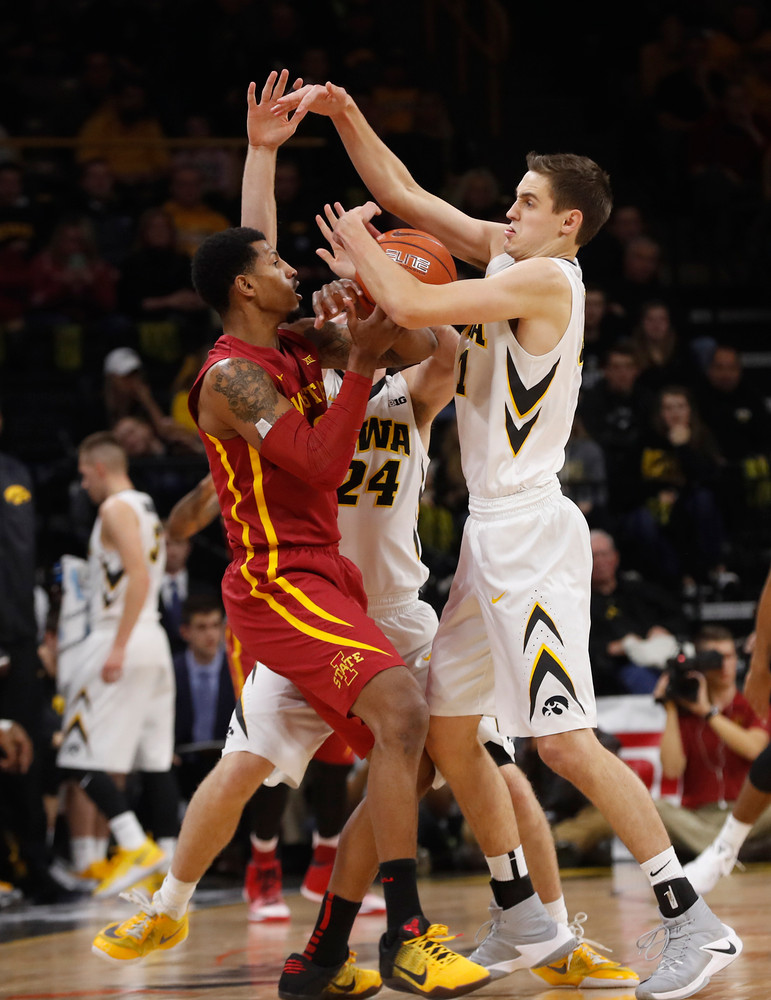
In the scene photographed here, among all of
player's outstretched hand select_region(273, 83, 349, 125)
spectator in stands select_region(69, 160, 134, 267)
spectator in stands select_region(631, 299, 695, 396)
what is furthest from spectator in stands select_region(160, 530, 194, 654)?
player's outstretched hand select_region(273, 83, 349, 125)

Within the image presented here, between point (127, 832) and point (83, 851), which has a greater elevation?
point (127, 832)

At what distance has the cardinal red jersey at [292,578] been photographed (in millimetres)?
4262

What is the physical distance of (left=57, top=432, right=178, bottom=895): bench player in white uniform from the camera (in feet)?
27.0

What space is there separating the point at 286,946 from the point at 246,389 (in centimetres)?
274

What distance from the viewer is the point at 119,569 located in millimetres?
8398

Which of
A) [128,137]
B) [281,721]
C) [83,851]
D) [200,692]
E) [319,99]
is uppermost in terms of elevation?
[128,137]

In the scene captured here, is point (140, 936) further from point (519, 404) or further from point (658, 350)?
point (658, 350)

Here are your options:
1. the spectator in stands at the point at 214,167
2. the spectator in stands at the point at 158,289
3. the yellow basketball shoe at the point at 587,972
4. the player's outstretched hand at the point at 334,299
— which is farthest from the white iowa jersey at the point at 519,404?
the spectator in stands at the point at 214,167

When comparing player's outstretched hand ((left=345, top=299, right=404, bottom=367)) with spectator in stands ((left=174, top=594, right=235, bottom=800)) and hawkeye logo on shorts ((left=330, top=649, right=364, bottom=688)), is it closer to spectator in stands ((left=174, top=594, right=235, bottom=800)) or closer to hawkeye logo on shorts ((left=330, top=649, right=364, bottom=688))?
hawkeye logo on shorts ((left=330, top=649, right=364, bottom=688))

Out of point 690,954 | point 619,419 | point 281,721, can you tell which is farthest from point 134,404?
point 690,954

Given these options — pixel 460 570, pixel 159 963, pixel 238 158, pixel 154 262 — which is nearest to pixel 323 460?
pixel 460 570

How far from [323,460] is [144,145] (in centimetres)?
911

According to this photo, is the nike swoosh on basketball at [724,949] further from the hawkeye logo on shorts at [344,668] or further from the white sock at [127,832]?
the white sock at [127,832]

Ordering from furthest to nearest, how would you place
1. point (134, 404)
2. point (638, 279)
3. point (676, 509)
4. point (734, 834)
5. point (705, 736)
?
point (638, 279) < point (134, 404) < point (676, 509) < point (705, 736) < point (734, 834)
